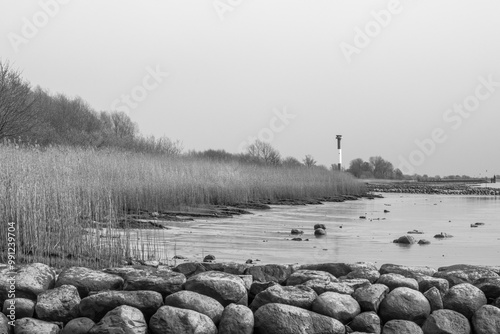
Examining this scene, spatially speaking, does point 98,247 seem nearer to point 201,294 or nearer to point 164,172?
point 201,294

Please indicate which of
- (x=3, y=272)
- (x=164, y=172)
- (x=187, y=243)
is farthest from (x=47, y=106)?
(x=3, y=272)

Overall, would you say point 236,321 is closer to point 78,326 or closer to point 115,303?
point 115,303

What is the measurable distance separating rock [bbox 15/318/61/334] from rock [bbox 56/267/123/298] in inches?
16.0

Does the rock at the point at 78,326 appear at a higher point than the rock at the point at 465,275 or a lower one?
lower

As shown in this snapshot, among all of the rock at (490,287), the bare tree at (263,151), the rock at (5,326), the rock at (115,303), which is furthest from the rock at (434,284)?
the bare tree at (263,151)

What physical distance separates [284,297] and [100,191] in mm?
7495

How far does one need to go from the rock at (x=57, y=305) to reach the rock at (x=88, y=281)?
16cm

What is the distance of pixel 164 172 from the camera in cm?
1695

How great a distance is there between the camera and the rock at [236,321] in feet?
14.7

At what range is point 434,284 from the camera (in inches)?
199

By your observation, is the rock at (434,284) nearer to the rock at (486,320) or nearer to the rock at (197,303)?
the rock at (486,320)

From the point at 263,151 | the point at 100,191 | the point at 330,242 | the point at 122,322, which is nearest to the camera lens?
the point at 122,322

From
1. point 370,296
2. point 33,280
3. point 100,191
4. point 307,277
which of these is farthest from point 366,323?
point 100,191

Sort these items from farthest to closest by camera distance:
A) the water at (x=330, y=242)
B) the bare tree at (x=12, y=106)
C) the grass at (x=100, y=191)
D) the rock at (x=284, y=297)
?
the bare tree at (x=12, y=106) → the water at (x=330, y=242) → the grass at (x=100, y=191) → the rock at (x=284, y=297)
